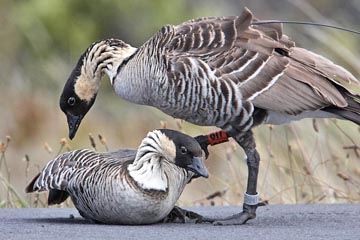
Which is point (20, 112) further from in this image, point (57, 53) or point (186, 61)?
point (186, 61)

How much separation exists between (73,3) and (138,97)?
12514 millimetres

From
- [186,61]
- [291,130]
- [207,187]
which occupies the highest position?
[186,61]

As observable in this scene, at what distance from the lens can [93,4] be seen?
22250mm

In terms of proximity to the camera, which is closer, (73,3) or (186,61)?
(186,61)

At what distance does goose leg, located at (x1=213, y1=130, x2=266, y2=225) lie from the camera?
934 centimetres

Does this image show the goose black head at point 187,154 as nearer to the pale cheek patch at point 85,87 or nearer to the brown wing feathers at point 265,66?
the brown wing feathers at point 265,66

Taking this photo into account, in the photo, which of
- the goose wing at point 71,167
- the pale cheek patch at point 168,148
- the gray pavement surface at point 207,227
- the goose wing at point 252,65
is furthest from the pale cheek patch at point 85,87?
the pale cheek patch at point 168,148

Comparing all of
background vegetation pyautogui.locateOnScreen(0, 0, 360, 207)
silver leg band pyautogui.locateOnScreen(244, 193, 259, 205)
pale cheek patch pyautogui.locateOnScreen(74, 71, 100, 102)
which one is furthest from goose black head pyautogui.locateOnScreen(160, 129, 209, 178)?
background vegetation pyautogui.locateOnScreen(0, 0, 360, 207)

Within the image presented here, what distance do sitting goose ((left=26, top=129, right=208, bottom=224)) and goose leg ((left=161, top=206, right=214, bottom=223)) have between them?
0.77ft

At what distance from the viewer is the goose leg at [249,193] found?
9.34m

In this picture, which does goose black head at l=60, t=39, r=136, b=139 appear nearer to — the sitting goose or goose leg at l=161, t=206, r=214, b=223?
the sitting goose

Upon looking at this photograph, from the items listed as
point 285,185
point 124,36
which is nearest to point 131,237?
point 285,185

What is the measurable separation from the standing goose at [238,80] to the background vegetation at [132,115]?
4.06ft

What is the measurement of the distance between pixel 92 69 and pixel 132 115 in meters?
7.63
